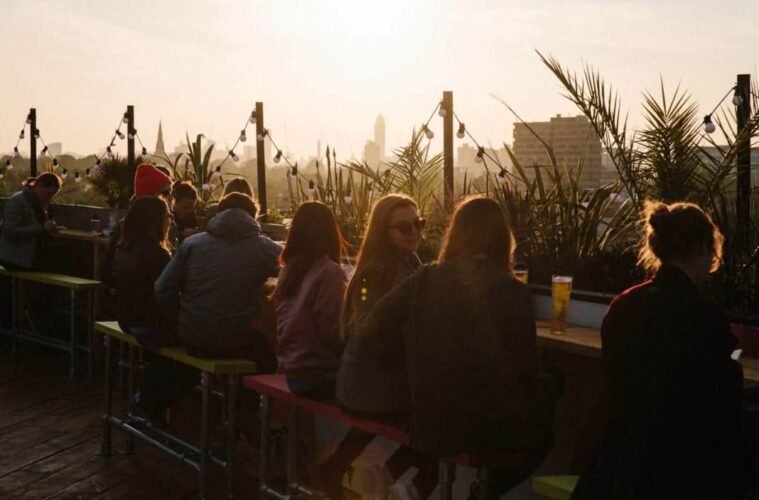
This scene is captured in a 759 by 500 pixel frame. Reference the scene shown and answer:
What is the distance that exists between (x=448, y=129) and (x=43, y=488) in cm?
391

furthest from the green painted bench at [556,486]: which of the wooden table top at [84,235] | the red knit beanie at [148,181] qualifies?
the wooden table top at [84,235]

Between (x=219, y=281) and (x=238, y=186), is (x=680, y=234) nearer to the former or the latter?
(x=219, y=281)

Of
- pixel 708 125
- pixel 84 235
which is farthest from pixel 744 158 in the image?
pixel 84 235

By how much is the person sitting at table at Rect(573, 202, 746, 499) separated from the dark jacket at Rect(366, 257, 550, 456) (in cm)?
40

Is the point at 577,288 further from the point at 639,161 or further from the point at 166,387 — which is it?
the point at 166,387

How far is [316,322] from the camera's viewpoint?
4.07 meters

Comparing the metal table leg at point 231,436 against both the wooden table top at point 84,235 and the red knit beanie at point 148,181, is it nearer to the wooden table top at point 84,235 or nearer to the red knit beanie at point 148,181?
the red knit beanie at point 148,181

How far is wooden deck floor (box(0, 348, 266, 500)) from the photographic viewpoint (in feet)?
15.9

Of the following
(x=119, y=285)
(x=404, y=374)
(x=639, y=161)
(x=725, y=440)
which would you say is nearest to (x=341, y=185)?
(x=119, y=285)

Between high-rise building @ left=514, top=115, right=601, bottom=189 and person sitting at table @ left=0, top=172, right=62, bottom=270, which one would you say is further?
person sitting at table @ left=0, top=172, right=62, bottom=270

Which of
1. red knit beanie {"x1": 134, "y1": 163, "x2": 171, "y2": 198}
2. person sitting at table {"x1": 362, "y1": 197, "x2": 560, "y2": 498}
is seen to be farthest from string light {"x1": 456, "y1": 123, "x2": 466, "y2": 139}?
person sitting at table {"x1": 362, "y1": 197, "x2": 560, "y2": 498}

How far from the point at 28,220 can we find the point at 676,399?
19.8ft

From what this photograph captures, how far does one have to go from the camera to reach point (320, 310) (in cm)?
404

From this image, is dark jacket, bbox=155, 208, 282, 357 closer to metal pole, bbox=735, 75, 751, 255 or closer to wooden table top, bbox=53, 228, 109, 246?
metal pole, bbox=735, 75, 751, 255
